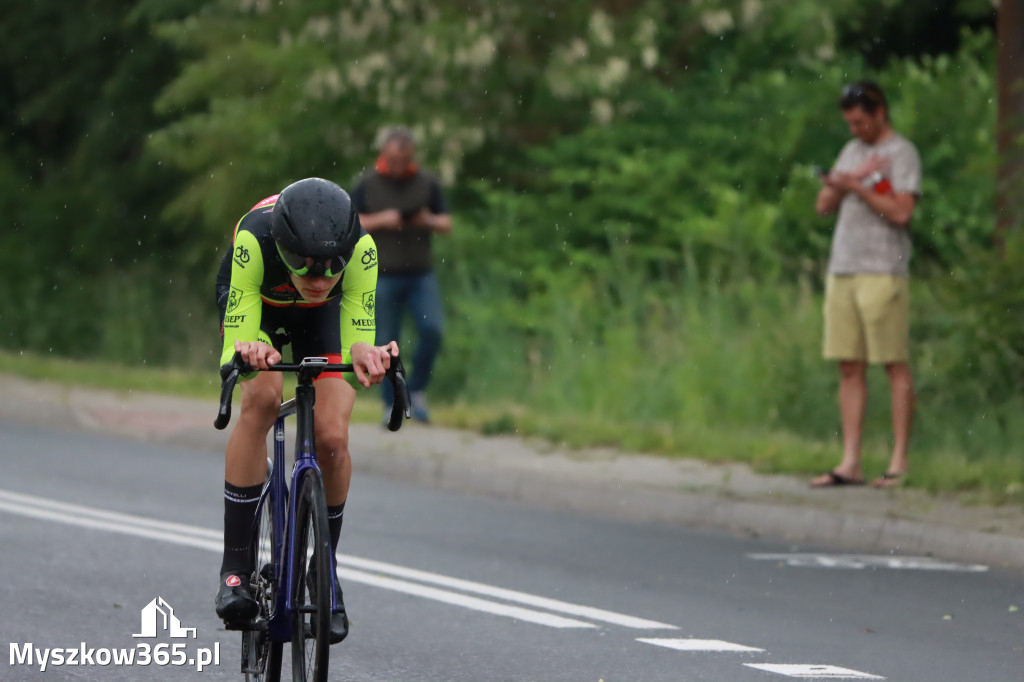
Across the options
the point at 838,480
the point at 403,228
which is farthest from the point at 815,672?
the point at 403,228

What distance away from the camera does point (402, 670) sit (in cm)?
619

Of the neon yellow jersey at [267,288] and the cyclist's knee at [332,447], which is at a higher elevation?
the neon yellow jersey at [267,288]

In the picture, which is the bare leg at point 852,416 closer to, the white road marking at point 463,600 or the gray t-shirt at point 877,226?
the gray t-shirt at point 877,226

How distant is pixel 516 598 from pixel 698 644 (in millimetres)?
1131

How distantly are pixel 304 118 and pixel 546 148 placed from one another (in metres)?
2.48

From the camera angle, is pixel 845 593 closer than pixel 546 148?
Yes

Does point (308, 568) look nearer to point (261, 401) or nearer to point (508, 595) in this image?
point (261, 401)

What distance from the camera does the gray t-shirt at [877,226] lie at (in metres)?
10.1

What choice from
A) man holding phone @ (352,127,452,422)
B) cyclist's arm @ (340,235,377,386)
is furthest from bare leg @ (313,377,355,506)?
man holding phone @ (352,127,452,422)

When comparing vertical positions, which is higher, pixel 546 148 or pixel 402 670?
pixel 546 148

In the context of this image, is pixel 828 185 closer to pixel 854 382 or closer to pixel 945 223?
pixel 854 382

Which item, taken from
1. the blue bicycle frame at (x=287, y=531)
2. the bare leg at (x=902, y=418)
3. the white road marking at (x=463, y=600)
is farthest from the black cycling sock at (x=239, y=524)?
the bare leg at (x=902, y=418)

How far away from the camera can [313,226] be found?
204 inches

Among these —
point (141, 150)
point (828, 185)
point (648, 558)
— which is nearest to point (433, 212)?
point (828, 185)
